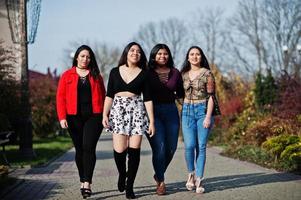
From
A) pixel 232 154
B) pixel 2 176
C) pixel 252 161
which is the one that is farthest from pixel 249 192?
pixel 232 154

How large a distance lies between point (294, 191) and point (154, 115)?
6.97ft

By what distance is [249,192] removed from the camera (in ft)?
22.7

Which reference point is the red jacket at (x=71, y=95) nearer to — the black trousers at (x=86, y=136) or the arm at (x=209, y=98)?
the black trousers at (x=86, y=136)

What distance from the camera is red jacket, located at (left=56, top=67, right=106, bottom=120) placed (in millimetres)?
6848

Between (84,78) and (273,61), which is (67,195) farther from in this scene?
(273,61)

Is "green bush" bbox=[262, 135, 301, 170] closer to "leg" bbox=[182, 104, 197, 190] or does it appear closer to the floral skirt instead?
"leg" bbox=[182, 104, 197, 190]

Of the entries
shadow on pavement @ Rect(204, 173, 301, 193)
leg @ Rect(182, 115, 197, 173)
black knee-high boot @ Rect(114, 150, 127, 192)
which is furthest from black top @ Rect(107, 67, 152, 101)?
shadow on pavement @ Rect(204, 173, 301, 193)

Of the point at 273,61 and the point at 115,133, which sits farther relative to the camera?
the point at 273,61

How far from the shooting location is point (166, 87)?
7156 millimetres

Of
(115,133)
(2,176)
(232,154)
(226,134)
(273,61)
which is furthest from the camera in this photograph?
(273,61)

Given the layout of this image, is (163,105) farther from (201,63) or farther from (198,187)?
(198,187)

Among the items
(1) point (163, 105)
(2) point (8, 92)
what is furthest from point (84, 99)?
(2) point (8, 92)

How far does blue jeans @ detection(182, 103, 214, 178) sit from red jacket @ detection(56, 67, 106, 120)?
4.20ft

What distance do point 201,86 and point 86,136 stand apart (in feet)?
5.87
